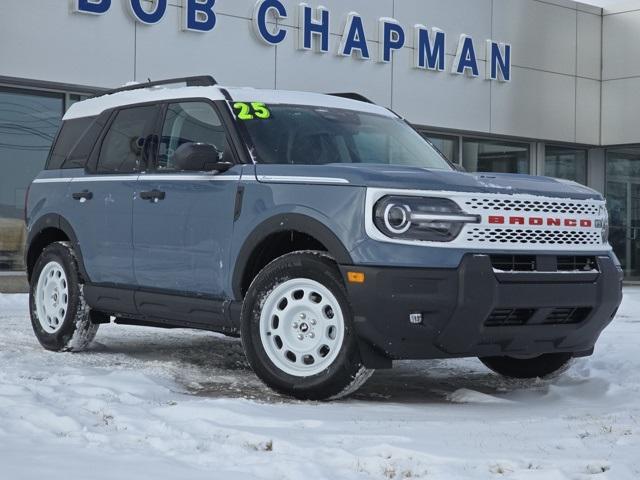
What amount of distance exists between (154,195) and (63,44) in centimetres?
868

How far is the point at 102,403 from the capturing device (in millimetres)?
5535

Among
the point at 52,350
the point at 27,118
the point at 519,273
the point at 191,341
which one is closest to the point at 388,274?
the point at 519,273

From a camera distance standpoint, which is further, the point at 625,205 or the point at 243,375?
the point at 625,205

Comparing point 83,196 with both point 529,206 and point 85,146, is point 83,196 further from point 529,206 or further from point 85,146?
point 529,206

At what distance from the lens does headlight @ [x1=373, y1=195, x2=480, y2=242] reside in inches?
230

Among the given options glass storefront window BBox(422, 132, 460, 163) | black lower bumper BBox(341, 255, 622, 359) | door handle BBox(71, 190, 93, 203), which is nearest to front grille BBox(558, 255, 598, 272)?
black lower bumper BBox(341, 255, 622, 359)

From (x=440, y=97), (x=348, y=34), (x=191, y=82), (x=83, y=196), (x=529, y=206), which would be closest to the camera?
(x=529, y=206)

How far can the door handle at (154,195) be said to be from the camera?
23.6ft

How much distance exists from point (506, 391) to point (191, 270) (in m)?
2.12

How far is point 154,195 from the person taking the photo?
7.24 metres

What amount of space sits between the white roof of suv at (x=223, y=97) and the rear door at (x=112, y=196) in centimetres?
11

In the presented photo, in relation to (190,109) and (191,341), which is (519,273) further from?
(191,341)

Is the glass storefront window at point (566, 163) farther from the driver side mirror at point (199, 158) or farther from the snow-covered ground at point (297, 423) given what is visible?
the driver side mirror at point (199, 158)

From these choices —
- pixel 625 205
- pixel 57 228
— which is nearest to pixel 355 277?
pixel 57 228
